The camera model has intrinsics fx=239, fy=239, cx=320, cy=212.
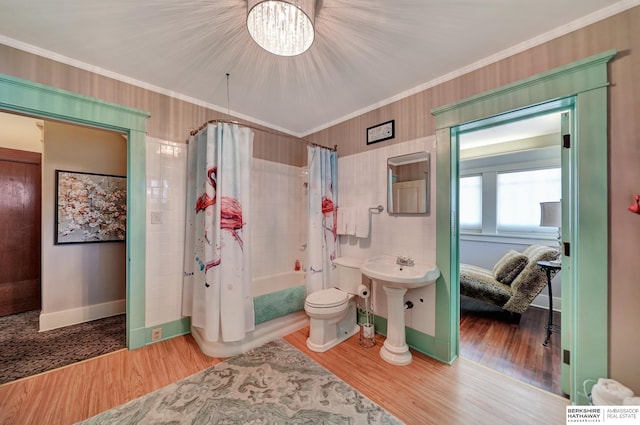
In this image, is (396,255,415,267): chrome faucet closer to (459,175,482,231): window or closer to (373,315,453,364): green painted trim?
(373,315,453,364): green painted trim

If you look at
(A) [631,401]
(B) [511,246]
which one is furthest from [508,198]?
(A) [631,401]

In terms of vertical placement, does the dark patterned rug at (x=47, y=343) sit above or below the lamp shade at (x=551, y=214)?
below

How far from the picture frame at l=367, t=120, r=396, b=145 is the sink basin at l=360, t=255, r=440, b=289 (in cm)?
124

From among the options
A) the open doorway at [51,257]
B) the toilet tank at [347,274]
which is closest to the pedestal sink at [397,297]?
the toilet tank at [347,274]

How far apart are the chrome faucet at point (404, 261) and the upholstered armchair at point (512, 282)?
4.49ft

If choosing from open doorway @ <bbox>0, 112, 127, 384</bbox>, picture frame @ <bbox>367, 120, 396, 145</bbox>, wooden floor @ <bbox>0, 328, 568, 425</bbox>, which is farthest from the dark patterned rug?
picture frame @ <bbox>367, 120, 396, 145</bbox>

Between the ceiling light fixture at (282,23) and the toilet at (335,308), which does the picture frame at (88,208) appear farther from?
the ceiling light fixture at (282,23)

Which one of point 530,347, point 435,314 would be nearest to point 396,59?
point 435,314

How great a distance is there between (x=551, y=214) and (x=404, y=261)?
6.15 ft

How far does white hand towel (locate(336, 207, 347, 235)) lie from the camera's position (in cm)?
276

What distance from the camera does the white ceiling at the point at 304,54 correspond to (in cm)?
141

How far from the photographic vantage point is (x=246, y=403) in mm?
1600

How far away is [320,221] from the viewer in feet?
8.86

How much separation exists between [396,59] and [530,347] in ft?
9.44
